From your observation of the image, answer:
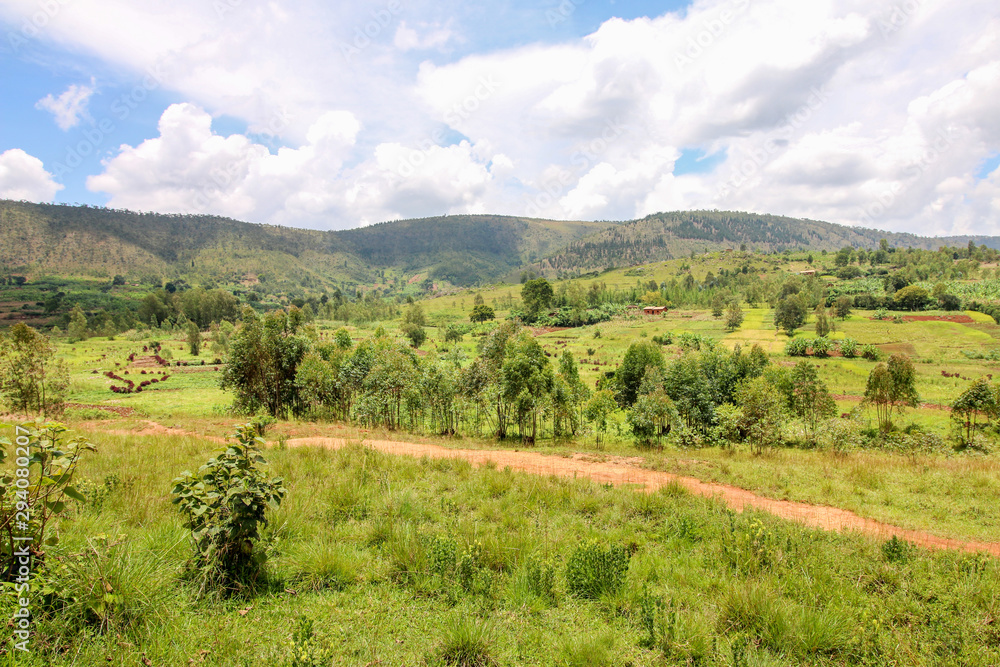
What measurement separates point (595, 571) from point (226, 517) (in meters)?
4.33

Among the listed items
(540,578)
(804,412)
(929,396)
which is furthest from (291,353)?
(929,396)

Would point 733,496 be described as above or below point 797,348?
below

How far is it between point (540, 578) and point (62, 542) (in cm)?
506

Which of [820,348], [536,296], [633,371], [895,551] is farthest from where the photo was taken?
[536,296]

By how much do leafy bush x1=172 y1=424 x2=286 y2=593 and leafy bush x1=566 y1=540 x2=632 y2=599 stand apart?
3664 millimetres

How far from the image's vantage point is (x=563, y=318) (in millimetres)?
127125

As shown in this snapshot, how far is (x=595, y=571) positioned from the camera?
5.20 meters

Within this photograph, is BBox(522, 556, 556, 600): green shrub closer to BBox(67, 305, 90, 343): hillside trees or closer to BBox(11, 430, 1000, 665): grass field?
BBox(11, 430, 1000, 665): grass field

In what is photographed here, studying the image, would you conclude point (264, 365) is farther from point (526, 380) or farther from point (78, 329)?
point (78, 329)

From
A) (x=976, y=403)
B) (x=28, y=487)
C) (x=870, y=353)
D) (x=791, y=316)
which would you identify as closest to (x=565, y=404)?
(x=976, y=403)

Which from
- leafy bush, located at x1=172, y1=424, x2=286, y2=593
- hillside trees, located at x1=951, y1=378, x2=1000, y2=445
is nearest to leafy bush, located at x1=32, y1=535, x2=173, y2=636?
leafy bush, located at x1=172, y1=424, x2=286, y2=593

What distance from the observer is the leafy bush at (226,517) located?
14.6 feet

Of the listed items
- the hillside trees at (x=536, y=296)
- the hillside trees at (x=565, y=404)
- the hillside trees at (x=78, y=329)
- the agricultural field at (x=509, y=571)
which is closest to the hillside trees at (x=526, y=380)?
the hillside trees at (x=565, y=404)

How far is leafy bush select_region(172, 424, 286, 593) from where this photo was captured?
14.6ft
